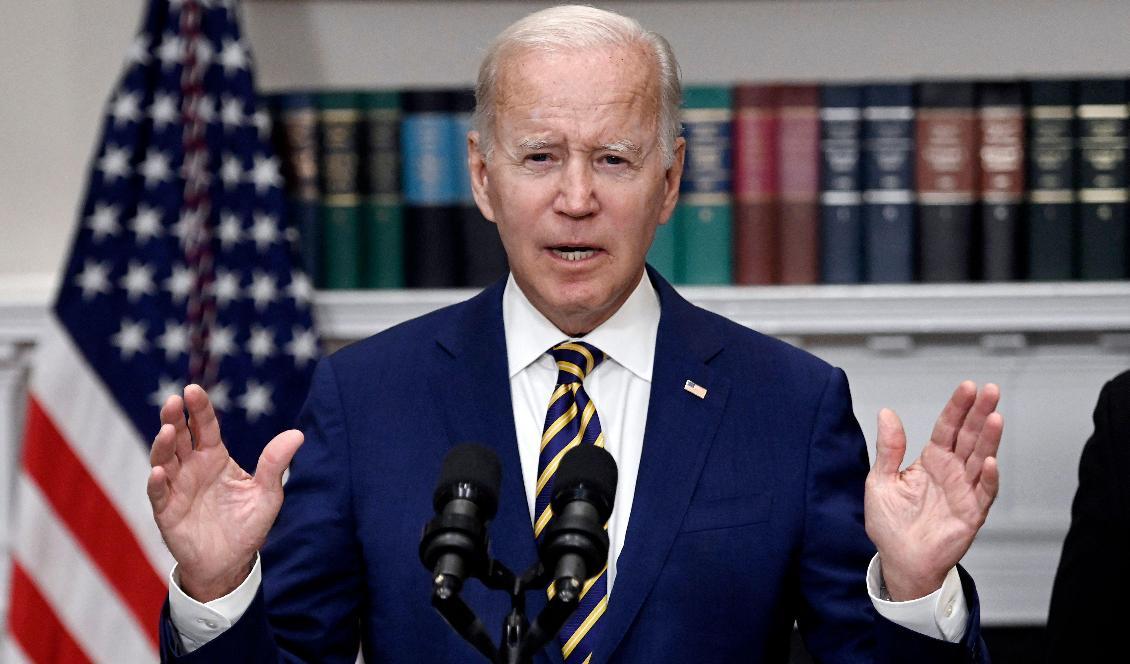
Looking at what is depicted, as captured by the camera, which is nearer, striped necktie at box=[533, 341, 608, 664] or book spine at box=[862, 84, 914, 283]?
striped necktie at box=[533, 341, 608, 664]

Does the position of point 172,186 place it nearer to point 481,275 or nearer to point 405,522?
point 481,275

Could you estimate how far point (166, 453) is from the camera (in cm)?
140

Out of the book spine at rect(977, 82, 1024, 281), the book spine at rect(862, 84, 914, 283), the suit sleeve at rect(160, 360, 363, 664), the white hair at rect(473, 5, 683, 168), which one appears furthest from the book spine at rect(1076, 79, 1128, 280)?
the suit sleeve at rect(160, 360, 363, 664)

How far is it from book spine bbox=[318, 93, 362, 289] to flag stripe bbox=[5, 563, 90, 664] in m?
0.85

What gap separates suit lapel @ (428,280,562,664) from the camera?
163cm

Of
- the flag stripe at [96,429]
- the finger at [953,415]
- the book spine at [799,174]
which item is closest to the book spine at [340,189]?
the flag stripe at [96,429]

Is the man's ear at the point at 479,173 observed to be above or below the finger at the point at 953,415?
above

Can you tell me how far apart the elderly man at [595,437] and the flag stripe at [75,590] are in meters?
1.20

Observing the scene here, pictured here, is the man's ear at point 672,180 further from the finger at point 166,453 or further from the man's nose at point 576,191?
the finger at point 166,453

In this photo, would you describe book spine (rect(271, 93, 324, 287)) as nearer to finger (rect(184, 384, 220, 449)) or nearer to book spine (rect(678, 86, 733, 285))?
book spine (rect(678, 86, 733, 285))

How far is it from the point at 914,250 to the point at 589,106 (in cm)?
131

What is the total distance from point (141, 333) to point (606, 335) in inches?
52.1

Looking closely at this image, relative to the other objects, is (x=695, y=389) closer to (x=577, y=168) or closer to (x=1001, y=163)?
(x=577, y=168)

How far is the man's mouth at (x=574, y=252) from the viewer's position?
167 centimetres
